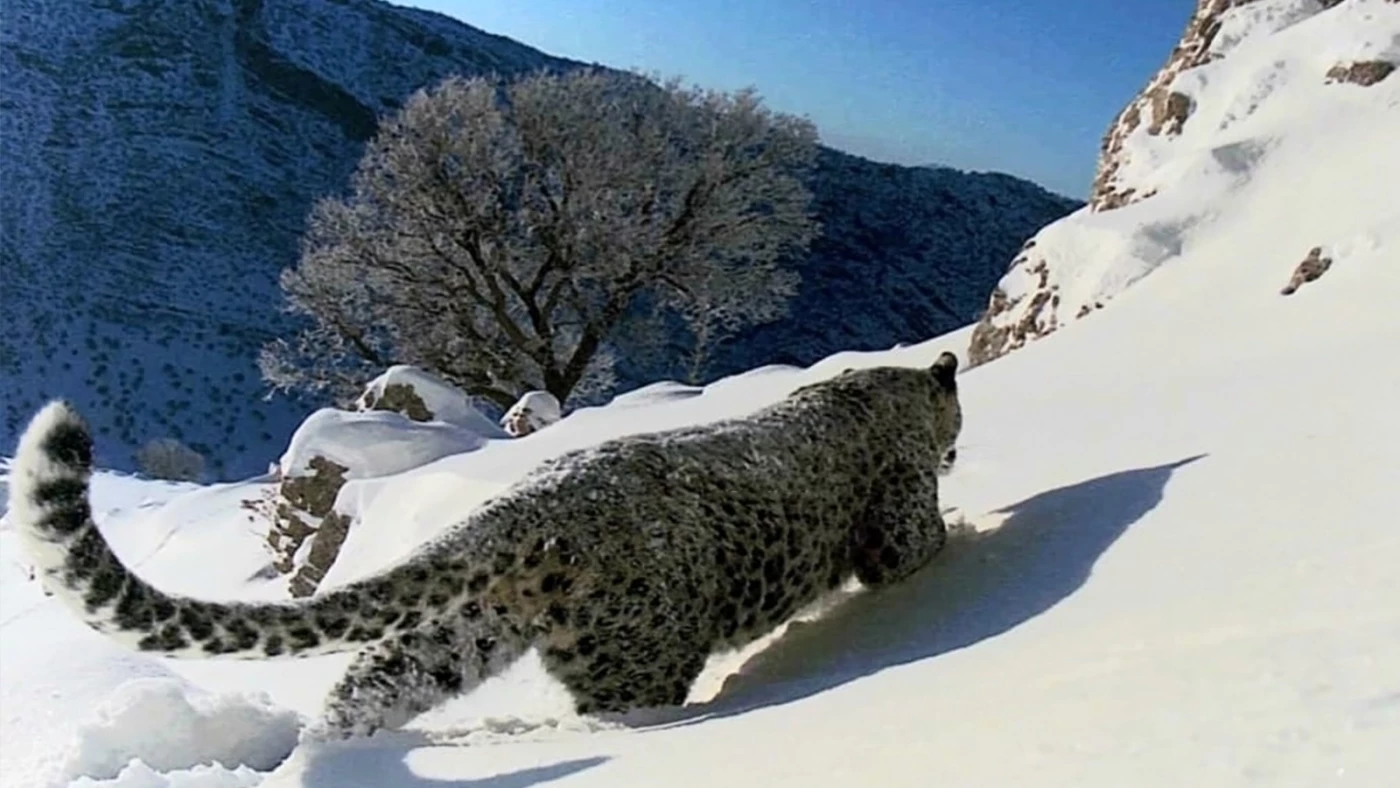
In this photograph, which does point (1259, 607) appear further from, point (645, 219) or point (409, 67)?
point (409, 67)

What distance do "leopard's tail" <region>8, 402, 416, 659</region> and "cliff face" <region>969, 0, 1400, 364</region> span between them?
6408mm

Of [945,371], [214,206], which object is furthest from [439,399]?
[214,206]

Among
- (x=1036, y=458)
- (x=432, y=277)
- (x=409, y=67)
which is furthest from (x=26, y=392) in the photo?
(x=1036, y=458)

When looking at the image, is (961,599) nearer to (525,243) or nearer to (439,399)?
(439,399)

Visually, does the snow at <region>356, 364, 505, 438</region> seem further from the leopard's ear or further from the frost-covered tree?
the frost-covered tree

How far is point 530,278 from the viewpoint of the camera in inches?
885

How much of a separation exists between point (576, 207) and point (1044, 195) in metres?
19.1

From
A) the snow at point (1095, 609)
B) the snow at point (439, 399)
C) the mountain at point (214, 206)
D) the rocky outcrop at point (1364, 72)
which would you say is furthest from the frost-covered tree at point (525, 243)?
the rocky outcrop at point (1364, 72)

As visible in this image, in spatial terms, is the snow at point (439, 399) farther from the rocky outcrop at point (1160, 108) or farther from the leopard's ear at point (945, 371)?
the leopard's ear at point (945, 371)

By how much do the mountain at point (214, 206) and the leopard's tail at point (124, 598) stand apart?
24.5 m

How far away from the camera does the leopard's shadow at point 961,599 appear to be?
11.0ft

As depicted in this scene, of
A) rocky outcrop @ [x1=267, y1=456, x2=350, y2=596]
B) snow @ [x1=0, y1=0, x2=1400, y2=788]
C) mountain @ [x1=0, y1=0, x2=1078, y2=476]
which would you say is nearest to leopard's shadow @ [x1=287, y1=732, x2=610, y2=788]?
snow @ [x1=0, y1=0, x2=1400, y2=788]

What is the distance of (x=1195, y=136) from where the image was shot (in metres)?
9.84

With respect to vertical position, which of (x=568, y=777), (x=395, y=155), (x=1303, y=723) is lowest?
(x=568, y=777)
